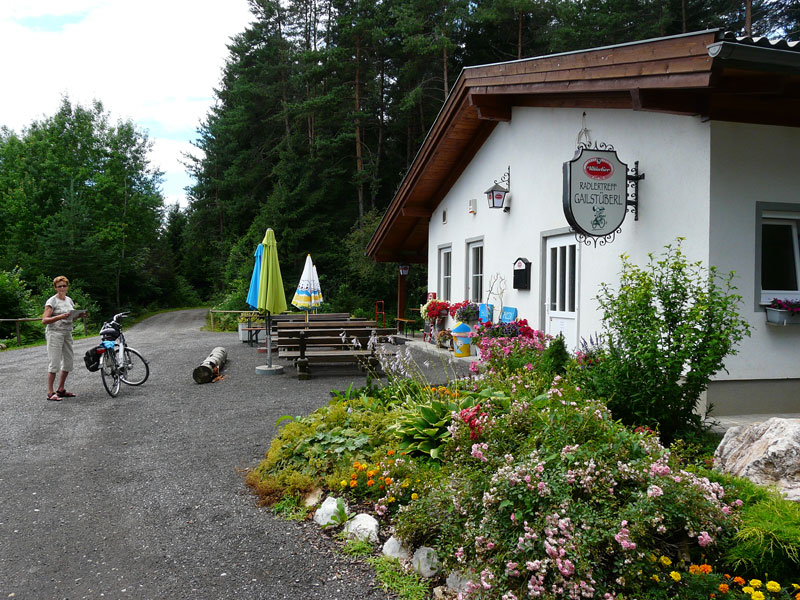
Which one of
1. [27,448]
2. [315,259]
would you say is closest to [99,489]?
[27,448]

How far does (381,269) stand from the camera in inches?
965

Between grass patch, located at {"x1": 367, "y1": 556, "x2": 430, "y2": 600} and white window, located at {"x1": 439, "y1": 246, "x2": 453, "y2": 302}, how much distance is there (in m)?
10.0

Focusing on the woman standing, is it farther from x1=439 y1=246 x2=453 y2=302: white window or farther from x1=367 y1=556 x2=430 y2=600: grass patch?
x1=439 y1=246 x2=453 y2=302: white window

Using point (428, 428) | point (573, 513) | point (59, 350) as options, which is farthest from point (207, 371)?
point (573, 513)

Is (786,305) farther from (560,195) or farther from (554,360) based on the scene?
(560,195)

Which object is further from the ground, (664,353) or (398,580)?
(664,353)

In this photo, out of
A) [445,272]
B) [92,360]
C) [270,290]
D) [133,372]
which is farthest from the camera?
[445,272]

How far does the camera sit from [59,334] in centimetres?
795

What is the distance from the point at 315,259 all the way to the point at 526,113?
67.8 ft

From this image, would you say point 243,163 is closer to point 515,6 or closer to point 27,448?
point 515,6

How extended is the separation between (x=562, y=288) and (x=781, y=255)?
9.53 ft

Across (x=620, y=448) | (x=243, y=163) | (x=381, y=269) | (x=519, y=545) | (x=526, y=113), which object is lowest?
(x=519, y=545)

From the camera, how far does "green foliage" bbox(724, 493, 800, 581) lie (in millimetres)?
2477

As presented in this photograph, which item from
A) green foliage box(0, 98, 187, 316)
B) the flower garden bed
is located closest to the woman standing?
the flower garden bed
